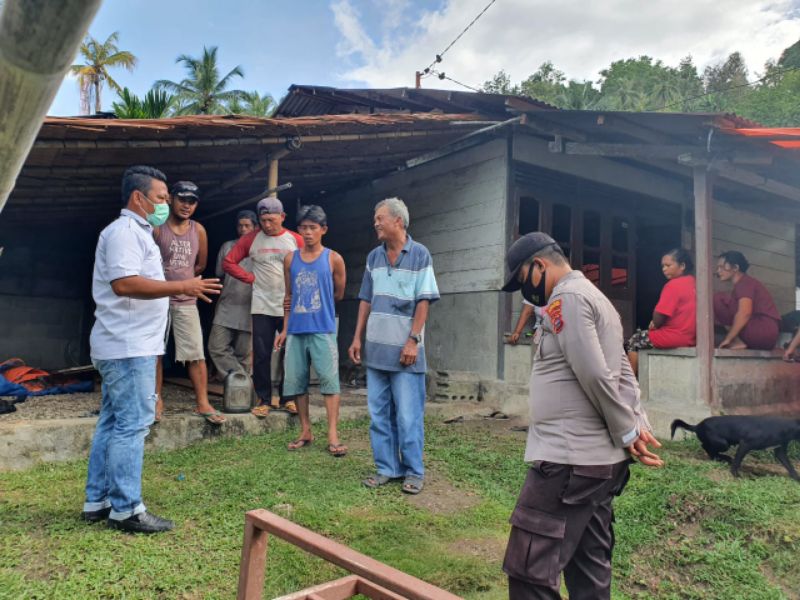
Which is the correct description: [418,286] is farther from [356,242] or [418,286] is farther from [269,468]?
[356,242]

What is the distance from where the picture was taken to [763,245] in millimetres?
10570

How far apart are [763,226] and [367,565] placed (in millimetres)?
11618

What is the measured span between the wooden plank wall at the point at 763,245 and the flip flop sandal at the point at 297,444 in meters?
7.97

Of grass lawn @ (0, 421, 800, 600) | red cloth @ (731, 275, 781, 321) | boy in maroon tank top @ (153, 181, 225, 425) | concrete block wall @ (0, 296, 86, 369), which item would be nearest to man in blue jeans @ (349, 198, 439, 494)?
grass lawn @ (0, 421, 800, 600)

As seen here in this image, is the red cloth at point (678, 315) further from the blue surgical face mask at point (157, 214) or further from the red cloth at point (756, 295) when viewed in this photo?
the blue surgical face mask at point (157, 214)

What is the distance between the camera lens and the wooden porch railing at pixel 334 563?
1.35 metres

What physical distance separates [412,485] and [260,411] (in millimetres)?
1944

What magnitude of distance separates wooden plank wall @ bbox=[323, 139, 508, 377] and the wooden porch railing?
565cm

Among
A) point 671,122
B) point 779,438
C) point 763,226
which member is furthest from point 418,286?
point 763,226

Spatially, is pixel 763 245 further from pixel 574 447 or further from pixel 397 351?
pixel 574 447

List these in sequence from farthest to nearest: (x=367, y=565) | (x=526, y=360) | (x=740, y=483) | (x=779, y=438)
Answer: (x=526, y=360) → (x=779, y=438) → (x=740, y=483) → (x=367, y=565)

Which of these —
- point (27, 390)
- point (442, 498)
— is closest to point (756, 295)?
point (442, 498)

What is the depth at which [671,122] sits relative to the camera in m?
6.02

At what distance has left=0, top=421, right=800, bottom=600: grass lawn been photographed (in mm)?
2666
